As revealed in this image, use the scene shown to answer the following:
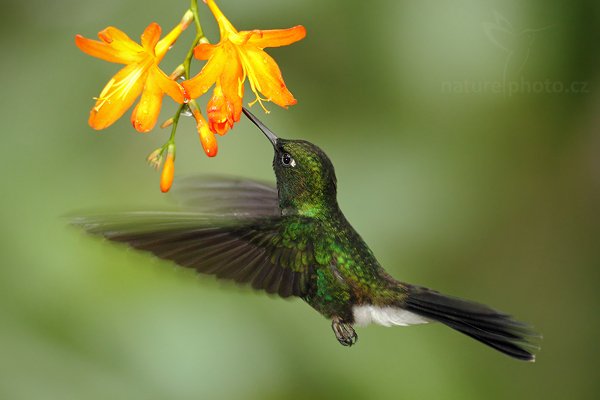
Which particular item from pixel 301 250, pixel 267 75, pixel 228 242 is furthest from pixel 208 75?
pixel 301 250

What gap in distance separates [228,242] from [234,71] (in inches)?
16.2

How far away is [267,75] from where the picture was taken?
2.09 m

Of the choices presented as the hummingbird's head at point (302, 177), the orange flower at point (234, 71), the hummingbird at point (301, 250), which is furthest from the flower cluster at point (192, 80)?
the hummingbird's head at point (302, 177)

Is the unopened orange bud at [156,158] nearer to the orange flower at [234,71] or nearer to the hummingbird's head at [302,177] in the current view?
the orange flower at [234,71]

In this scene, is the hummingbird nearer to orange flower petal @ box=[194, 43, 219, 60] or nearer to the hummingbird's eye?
the hummingbird's eye

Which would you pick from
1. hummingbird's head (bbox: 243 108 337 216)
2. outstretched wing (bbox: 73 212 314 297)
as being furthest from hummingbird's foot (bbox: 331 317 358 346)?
hummingbird's head (bbox: 243 108 337 216)

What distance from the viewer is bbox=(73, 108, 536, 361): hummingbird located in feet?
6.48

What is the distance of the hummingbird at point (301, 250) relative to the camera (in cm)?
198

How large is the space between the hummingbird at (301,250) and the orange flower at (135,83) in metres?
0.22

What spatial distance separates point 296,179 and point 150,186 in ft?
5.00

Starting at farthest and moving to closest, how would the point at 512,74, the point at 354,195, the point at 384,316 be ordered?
the point at 512,74, the point at 354,195, the point at 384,316

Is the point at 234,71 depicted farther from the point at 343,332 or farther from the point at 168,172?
the point at 343,332

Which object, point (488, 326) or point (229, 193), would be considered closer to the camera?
point (488, 326)

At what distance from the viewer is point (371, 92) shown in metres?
3.99
